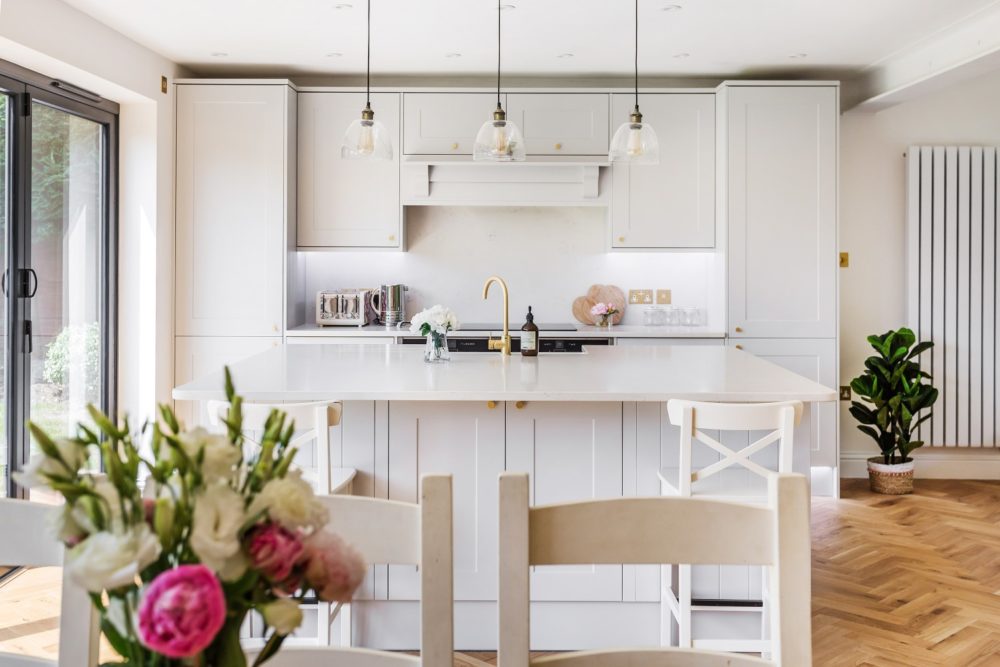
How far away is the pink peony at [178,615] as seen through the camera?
56 centimetres

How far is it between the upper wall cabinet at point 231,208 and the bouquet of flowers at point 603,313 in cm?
191

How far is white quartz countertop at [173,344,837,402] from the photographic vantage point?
248 centimetres

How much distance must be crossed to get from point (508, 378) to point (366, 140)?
1.07 metres

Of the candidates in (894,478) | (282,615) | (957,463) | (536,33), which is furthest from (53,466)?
(957,463)

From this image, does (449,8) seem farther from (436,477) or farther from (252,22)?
(436,477)

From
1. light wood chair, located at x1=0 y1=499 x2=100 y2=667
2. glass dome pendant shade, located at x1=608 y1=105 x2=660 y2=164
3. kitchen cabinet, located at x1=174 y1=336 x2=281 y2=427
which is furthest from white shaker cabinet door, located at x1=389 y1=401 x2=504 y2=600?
kitchen cabinet, located at x1=174 y1=336 x2=281 y2=427

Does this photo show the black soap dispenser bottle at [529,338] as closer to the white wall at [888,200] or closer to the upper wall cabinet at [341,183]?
the upper wall cabinet at [341,183]

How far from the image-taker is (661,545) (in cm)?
100

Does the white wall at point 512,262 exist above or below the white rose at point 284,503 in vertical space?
above

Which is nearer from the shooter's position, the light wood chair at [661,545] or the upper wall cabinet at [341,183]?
the light wood chair at [661,545]

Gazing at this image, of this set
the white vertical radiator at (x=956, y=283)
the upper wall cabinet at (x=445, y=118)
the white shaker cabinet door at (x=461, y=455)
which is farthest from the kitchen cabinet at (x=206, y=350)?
the white vertical radiator at (x=956, y=283)

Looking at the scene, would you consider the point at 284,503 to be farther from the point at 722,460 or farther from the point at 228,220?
the point at 228,220

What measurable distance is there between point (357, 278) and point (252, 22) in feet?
5.82

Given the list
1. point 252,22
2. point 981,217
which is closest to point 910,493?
point 981,217
